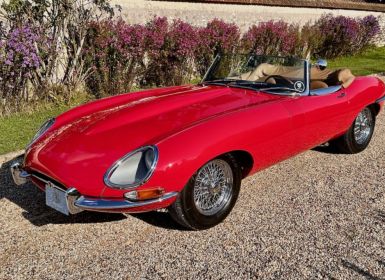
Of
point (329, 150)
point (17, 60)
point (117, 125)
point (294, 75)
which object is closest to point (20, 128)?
point (17, 60)

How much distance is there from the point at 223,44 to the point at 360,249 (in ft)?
27.4

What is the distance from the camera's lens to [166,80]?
9.55 metres

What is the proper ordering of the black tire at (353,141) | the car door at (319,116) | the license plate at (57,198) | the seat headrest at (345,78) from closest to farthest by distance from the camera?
the license plate at (57,198) → the car door at (319,116) → the seat headrest at (345,78) → the black tire at (353,141)

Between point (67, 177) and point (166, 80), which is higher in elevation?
point (67, 177)

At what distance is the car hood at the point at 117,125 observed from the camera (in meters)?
2.92

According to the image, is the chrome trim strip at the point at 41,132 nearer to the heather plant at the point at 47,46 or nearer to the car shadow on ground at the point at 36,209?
the car shadow on ground at the point at 36,209

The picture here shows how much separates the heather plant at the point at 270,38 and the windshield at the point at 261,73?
743 cm

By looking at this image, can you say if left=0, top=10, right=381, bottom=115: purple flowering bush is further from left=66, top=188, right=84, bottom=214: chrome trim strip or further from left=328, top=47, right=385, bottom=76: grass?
left=66, top=188, right=84, bottom=214: chrome trim strip

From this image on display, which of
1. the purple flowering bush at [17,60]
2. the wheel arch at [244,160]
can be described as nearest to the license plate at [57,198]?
the wheel arch at [244,160]

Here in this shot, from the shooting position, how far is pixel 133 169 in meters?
2.81

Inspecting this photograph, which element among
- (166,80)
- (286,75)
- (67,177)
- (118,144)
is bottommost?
(166,80)

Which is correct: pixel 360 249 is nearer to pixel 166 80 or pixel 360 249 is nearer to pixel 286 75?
pixel 286 75

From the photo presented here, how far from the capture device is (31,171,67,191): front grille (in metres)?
2.94

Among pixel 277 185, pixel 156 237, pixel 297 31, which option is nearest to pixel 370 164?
pixel 277 185
